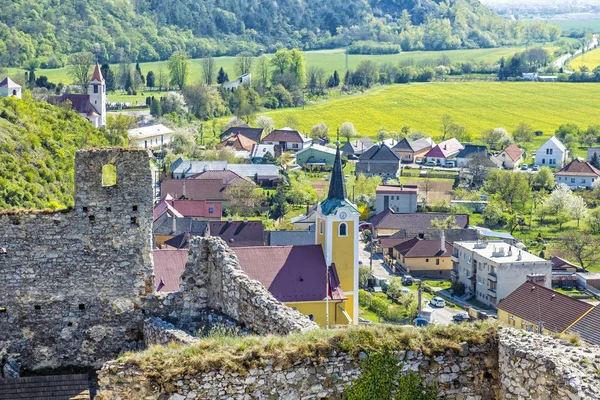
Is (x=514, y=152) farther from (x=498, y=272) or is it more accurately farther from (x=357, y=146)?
(x=498, y=272)

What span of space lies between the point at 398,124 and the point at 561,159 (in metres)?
44.3

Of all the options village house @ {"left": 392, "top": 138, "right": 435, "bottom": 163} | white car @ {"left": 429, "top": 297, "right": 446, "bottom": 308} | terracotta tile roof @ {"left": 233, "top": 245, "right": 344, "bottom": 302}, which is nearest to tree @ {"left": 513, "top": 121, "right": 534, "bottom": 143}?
village house @ {"left": 392, "top": 138, "right": 435, "bottom": 163}

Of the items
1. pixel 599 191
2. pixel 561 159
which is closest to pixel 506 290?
pixel 599 191

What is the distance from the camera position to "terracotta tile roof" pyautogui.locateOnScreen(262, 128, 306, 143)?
5825 inches

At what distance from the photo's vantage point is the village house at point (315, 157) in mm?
134250

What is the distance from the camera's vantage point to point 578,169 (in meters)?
126

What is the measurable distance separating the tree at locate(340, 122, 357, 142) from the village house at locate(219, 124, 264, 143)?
42.1 feet

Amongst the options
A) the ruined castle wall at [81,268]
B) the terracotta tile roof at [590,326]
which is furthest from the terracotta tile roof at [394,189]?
the ruined castle wall at [81,268]

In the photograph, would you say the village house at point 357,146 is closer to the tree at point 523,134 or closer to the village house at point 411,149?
the village house at point 411,149

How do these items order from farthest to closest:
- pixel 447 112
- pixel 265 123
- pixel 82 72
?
pixel 447 112
pixel 82 72
pixel 265 123

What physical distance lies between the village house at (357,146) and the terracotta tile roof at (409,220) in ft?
152

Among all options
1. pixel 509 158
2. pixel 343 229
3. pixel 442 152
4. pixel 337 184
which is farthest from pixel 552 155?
pixel 343 229

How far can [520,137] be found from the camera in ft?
527

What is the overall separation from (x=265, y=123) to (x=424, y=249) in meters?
88.6
